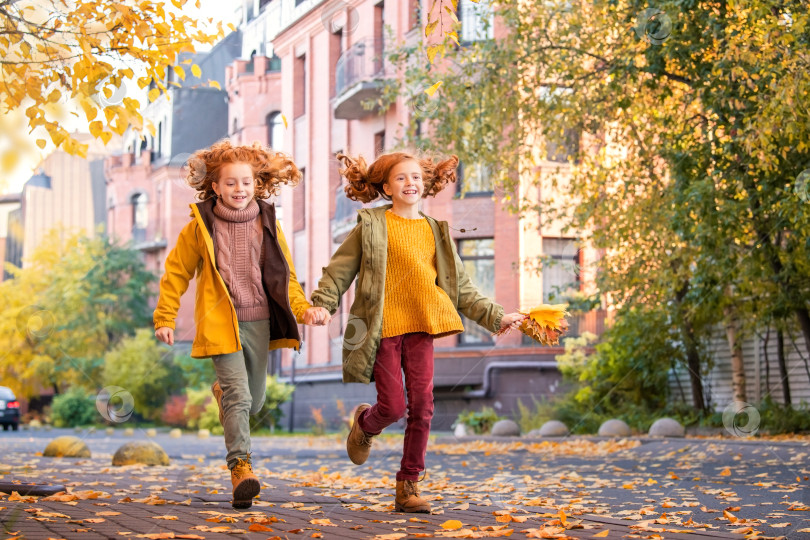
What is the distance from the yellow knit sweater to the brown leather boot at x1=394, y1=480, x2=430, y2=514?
2.66ft

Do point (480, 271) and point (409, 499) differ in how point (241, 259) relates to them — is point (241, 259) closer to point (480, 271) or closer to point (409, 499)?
point (409, 499)

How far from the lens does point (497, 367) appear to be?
25047mm

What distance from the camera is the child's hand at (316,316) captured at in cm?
548

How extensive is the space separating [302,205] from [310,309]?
28.6 metres

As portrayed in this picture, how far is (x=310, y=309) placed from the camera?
18.3ft

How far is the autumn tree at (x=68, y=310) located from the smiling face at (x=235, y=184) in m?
37.4

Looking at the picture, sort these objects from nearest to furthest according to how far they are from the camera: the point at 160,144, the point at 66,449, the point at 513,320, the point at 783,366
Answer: the point at 513,320, the point at 66,449, the point at 783,366, the point at 160,144

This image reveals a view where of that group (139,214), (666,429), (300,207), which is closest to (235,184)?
(666,429)

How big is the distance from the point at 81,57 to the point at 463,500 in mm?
3797

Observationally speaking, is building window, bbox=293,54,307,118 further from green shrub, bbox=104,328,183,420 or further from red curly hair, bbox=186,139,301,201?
red curly hair, bbox=186,139,301,201

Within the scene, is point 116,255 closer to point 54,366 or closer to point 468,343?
point 54,366

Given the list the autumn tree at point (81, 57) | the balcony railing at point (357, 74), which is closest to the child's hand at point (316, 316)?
the autumn tree at point (81, 57)

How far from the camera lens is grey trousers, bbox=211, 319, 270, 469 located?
18.4 ft

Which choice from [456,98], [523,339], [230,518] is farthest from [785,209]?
[523,339]
